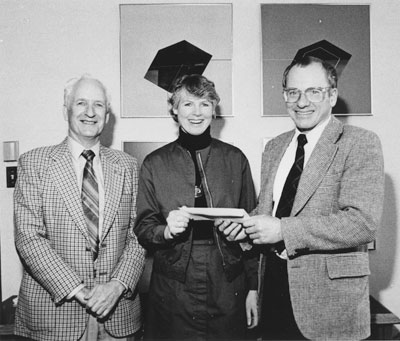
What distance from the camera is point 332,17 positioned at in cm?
296

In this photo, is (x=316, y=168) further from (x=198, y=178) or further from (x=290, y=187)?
(x=198, y=178)

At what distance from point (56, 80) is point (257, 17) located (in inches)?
57.6

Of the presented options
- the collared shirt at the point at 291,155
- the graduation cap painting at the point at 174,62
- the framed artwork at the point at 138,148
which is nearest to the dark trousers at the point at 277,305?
the collared shirt at the point at 291,155

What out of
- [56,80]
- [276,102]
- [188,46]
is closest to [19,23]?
[56,80]

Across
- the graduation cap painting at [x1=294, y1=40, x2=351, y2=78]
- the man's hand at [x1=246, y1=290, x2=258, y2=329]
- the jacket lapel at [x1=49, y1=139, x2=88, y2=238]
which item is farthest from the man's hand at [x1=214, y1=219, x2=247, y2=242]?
the graduation cap painting at [x1=294, y1=40, x2=351, y2=78]

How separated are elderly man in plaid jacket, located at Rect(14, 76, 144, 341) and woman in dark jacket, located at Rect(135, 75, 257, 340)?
0.48ft

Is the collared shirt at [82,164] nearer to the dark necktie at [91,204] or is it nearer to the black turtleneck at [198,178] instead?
the dark necktie at [91,204]

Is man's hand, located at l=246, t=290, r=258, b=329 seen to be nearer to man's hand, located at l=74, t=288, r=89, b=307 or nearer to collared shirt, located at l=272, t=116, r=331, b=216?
collared shirt, located at l=272, t=116, r=331, b=216

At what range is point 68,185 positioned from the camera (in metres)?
2.12

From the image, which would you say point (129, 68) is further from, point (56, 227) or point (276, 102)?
point (56, 227)

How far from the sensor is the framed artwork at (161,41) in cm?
292

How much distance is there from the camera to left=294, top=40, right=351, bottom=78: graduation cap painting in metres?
2.96

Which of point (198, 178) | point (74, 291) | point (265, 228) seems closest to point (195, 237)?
point (198, 178)

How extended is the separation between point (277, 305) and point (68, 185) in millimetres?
1162
